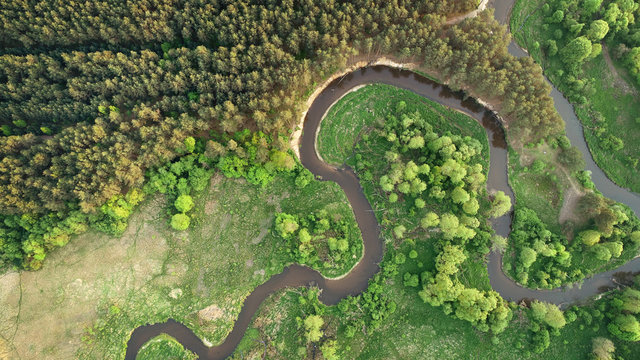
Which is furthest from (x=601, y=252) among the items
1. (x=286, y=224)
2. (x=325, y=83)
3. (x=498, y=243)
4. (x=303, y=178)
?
(x=325, y=83)

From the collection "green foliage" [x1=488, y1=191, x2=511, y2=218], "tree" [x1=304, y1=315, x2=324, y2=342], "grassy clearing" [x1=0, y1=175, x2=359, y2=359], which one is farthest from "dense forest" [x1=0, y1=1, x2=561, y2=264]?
"tree" [x1=304, y1=315, x2=324, y2=342]

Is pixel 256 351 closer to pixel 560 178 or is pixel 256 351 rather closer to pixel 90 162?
pixel 90 162

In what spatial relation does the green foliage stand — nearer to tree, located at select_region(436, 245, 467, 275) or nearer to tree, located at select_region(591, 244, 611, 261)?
tree, located at select_region(436, 245, 467, 275)

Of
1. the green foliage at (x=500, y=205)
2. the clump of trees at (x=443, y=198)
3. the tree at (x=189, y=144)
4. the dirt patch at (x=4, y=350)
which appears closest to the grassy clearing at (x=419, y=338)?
the clump of trees at (x=443, y=198)

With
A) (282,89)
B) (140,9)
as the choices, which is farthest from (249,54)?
(140,9)

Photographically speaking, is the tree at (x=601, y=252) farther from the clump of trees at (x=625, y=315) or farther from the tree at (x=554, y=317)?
the tree at (x=554, y=317)
